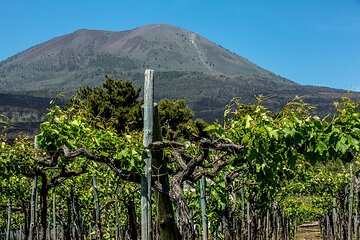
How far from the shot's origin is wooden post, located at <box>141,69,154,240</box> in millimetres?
5496

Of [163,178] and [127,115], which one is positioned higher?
[127,115]

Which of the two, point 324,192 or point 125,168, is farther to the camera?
point 324,192

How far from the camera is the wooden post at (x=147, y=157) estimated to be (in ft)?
18.0

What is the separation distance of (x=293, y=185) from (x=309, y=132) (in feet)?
49.6

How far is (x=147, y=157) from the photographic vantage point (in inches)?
222

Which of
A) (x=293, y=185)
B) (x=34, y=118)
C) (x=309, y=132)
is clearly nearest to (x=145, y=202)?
(x=309, y=132)

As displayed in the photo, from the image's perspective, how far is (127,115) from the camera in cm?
3916

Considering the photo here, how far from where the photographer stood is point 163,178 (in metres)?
5.90

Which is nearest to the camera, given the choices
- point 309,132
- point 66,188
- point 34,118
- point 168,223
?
point 309,132

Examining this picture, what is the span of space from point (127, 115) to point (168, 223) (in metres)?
33.5

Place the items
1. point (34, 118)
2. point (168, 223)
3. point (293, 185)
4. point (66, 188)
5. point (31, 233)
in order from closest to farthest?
point (168, 223), point (31, 233), point (66, 188), point (293, 185), point (34, 118)

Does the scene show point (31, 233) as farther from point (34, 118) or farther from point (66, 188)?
point (34, 118)

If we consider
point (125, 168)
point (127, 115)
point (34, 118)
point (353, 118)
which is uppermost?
point (34, 118)

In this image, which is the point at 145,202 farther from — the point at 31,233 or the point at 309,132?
the point at 31,233
